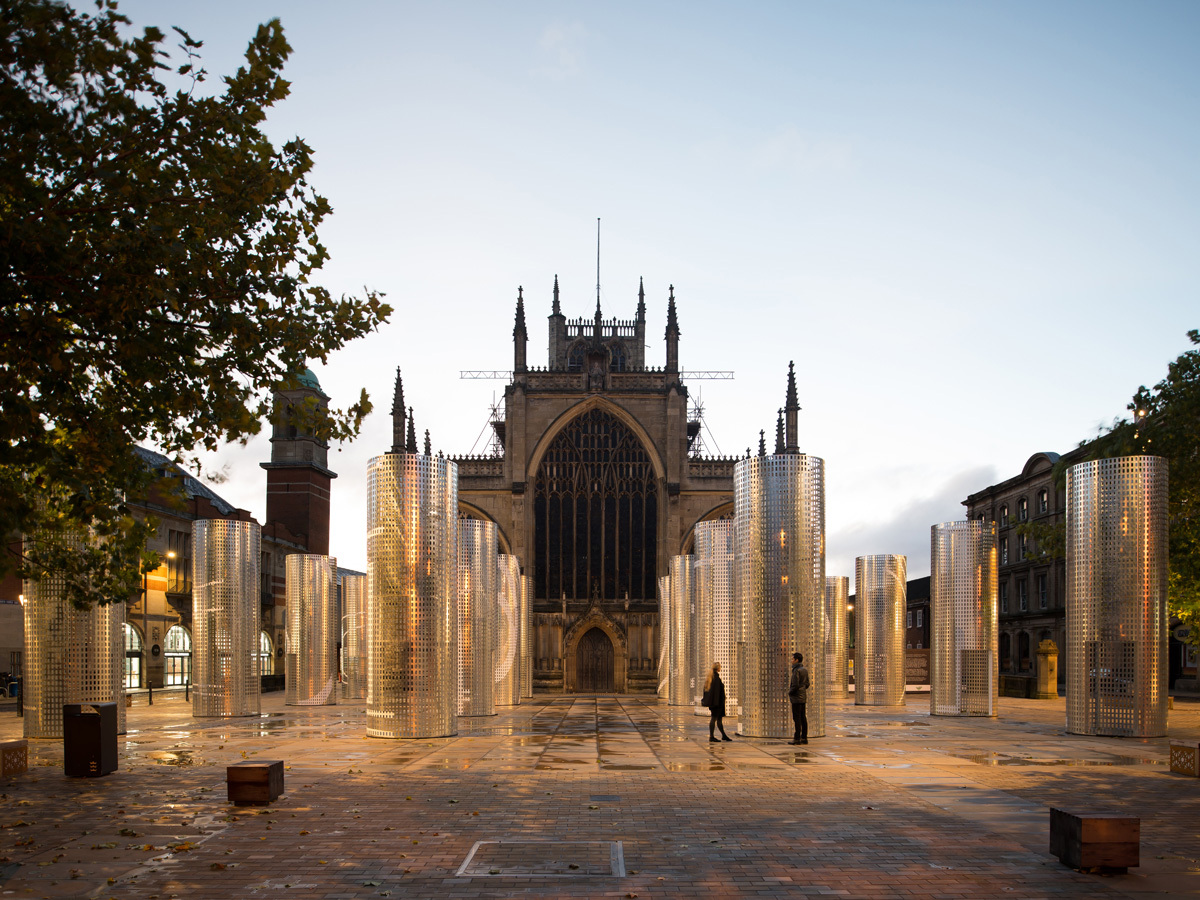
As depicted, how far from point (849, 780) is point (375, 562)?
10819mm

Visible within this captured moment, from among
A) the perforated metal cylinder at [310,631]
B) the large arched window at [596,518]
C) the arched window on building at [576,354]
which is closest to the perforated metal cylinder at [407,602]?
the perforated metal cylinder at [310,631]

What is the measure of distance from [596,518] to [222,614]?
35999 millimetres

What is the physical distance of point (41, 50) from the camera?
994 centimetres

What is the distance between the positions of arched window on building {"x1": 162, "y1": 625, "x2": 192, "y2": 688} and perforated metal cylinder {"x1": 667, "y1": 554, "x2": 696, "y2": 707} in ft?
88.4

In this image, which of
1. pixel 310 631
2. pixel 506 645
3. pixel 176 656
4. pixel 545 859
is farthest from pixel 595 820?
pixel 176 656

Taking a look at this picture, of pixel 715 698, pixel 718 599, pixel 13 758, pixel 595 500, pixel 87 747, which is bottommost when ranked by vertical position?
pixel 715 698

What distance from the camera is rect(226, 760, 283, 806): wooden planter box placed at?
43.7 feet

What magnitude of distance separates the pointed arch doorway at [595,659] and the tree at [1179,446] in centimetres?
3468

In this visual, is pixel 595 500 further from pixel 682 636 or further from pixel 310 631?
pixel 310 631

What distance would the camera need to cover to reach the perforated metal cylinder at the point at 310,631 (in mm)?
36844

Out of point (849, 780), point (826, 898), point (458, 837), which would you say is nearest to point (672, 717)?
point (849, 780)

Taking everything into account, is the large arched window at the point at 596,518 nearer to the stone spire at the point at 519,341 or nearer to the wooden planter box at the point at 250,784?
the stone spire at the point at 519,341

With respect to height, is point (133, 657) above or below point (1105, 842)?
below

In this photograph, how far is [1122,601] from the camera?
73.8 feet
